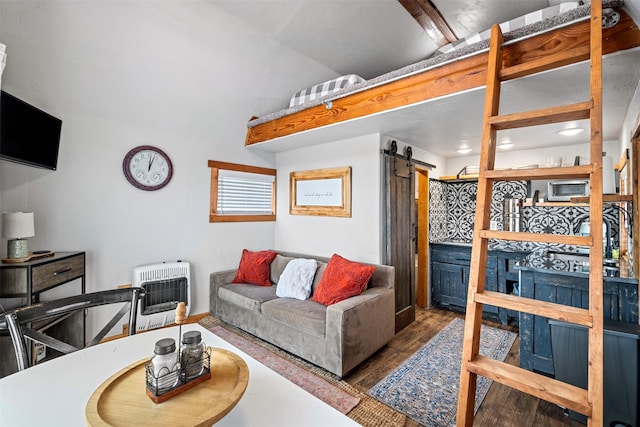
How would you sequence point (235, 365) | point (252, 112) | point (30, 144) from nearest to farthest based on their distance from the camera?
point (235, 365)
point (30, 144)
point (252, 112)

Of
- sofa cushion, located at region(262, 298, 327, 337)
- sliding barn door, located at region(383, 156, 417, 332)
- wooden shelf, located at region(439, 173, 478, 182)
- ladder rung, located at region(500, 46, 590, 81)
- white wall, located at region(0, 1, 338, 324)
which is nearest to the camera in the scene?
ladder rung, located at region(500, 46, 590, 81)

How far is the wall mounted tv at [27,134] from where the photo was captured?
185 cm

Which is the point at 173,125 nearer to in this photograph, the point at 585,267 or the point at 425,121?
the point at 425,121

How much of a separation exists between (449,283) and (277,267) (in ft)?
7.44

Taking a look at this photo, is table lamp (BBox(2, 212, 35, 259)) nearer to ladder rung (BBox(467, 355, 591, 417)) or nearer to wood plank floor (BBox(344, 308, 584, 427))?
wood plank floor (BBox(344, 308, 584, 427))

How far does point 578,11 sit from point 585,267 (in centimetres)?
176

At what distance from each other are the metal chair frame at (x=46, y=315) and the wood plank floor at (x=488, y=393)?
65.8 inches

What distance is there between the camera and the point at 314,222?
3750 millimetres

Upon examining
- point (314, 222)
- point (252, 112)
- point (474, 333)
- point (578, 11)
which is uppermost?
point (252, 112)

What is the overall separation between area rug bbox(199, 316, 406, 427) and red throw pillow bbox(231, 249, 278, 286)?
55 centimetres

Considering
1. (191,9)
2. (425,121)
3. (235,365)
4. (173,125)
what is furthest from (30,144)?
(425,121)

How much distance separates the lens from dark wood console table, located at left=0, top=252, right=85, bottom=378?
1.89 meters

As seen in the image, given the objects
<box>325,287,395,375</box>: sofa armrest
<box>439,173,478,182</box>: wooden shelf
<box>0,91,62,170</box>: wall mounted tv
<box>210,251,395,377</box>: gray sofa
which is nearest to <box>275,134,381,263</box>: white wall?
<box>210,251,395,377</box>: gray sofa

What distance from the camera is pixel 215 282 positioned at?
3477mm
